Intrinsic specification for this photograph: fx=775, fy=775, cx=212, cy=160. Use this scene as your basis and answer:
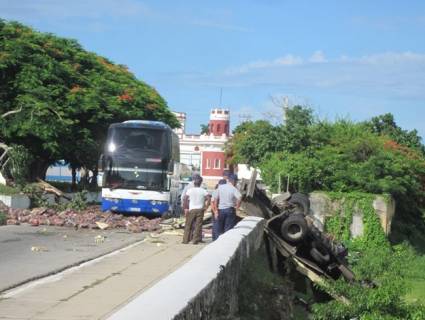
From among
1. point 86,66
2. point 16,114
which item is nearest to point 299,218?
point 16,114

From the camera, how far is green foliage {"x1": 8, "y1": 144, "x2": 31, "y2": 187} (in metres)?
34.2

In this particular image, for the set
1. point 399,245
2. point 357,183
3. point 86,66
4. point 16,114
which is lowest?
point 399,245

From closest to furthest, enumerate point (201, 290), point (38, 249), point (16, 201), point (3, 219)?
1. point (201, 290)
2. point (38, 249)
3. point (3, 219)
4. point (16, 201)

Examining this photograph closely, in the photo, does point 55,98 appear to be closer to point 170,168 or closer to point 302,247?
point 170,168

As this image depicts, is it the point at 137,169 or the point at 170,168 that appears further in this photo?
the point at 170,168

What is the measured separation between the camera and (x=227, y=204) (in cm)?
1923

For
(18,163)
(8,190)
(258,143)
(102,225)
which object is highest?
(258,143)

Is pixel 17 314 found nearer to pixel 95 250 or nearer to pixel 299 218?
pixel 95 250

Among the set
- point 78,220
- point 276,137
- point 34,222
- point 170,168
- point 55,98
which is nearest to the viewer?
point 34,222

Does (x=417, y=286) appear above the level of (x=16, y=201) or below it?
below

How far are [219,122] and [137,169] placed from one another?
288 ft

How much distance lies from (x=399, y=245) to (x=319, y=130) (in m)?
11.1

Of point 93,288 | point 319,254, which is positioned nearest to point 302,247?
point 319,254

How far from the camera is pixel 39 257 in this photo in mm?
16750
